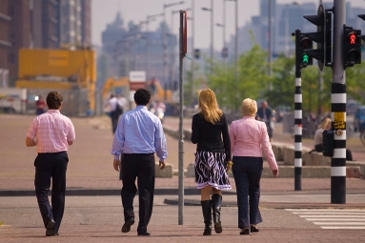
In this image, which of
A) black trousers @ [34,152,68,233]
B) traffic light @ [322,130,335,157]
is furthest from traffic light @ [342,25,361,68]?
black trousers @ [34,152,68,233]

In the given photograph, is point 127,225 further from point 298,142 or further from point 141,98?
point 298,142

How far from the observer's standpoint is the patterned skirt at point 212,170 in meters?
11.0

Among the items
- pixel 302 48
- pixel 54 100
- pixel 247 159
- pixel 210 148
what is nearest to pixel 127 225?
pixel 210 148

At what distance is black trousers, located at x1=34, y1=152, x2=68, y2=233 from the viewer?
1105 cm

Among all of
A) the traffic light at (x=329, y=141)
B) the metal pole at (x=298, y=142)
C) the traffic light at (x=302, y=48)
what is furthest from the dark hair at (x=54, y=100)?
the metal pole at (x=298, y=142)

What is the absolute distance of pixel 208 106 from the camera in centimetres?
1100

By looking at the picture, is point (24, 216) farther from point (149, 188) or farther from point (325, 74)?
point (325, 74)

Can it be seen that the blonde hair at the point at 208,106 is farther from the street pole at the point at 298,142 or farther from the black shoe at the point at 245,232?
the street pole at the point at 298,142

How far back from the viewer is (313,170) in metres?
21.0

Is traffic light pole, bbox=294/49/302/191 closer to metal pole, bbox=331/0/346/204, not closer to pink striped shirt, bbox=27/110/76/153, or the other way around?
metal pole, bbox=331/0/346/204

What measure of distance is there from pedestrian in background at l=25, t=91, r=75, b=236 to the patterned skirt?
1.57 meters

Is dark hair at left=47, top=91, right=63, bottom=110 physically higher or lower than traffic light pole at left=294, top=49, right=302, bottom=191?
higher

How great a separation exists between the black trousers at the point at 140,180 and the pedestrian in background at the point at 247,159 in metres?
1.01

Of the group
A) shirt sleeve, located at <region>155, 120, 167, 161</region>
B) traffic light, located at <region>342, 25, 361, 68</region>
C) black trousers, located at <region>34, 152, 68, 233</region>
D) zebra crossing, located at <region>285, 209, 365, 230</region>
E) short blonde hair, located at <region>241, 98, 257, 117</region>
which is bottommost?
zebra crossing, located at <region>285, 209, 365, 230</region>
